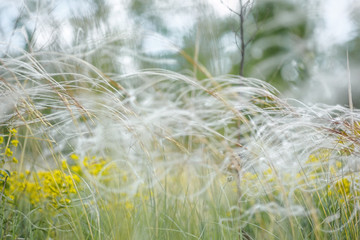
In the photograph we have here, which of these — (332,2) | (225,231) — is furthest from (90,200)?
(332,2)

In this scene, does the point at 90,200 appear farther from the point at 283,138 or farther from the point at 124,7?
the point at 124,7

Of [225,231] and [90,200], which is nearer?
[225,231]

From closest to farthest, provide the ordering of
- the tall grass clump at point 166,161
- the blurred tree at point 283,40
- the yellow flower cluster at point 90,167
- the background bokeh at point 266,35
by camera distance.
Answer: the tall grass clump at point 166,161, the yellow flower cluster at point 90,167, the background bokeh at point 266,35, the blurred tree at point 283,40

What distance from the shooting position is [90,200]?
1.31m

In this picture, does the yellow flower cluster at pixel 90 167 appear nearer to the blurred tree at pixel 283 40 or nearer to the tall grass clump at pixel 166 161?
the tall grass clump at pixel 166 161

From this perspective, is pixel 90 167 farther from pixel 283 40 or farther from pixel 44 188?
pixel 283 40

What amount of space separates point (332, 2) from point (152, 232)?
308 centimetres

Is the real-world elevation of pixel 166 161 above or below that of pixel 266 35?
below

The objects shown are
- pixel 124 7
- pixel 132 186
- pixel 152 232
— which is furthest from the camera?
pixel 124 7

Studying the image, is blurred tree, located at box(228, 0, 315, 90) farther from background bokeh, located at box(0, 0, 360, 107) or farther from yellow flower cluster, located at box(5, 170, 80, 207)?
yellow flower cluster, located at box(5, 170, 80, 207)

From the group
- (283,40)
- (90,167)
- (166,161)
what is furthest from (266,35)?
(166,161)

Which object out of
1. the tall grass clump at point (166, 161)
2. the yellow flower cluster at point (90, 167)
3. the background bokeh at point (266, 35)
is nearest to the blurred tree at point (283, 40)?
the background bokeh at point (266, 35)

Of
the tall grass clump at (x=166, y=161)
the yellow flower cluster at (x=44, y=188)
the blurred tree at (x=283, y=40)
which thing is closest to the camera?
the tall grass clump at (x=166, y=161)

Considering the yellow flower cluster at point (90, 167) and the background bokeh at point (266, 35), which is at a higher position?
the background bokeh at point (266, 35)
